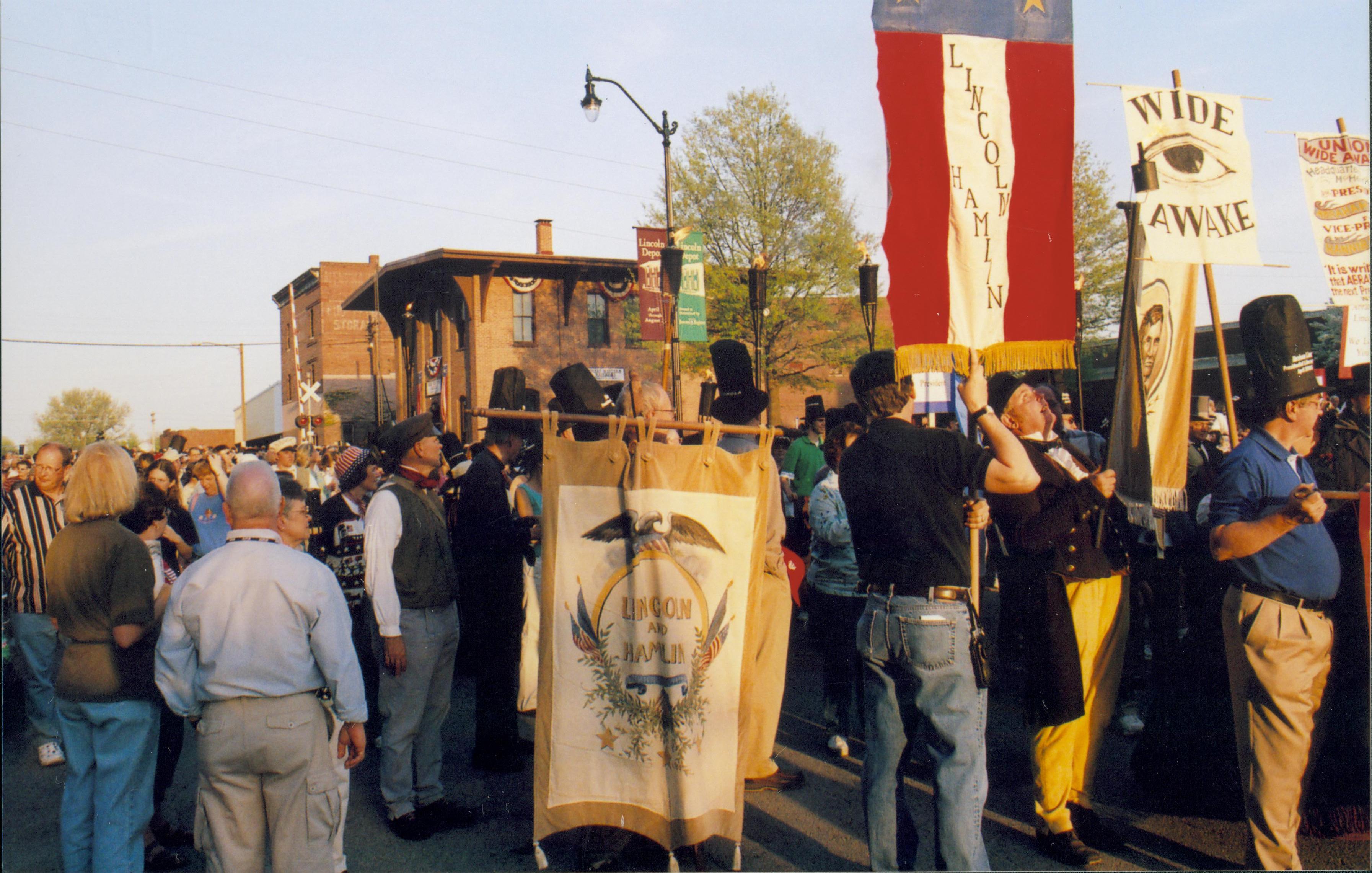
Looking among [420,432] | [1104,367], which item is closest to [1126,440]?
[420,432]

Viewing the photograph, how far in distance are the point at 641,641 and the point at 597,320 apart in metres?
28.6

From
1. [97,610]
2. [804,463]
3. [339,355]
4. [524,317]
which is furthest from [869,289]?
[339,355]

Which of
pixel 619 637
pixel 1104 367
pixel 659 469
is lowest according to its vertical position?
pixel 619 637

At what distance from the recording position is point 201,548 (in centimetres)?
754

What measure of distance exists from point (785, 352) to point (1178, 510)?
2424cm

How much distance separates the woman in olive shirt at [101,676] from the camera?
149 inches

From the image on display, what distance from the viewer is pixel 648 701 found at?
3.96 metres

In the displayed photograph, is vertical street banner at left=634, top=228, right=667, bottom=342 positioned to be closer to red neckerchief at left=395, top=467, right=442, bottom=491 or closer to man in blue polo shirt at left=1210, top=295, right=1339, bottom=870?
red neckerchief at left=395, top=467, right=442, bottom=491

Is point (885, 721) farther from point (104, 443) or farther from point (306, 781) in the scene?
point (104, 443)

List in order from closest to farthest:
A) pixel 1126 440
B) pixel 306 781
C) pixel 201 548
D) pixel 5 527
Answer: pixel 306 781, pixel 1126 440, pixel 5 527, pixel 201 548

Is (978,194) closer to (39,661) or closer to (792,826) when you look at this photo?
(792,826)

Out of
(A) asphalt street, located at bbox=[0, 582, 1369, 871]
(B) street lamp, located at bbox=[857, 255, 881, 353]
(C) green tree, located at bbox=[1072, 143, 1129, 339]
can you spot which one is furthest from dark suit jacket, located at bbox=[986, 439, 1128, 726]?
(C) green tree, located at bbox=[1072, 143, 1129, 339]

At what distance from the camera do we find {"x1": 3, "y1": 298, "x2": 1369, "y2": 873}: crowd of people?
334 centimetres

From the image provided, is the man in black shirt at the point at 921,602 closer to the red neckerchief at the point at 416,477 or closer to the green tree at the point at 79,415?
the red neckerchief at the point at 416,477
